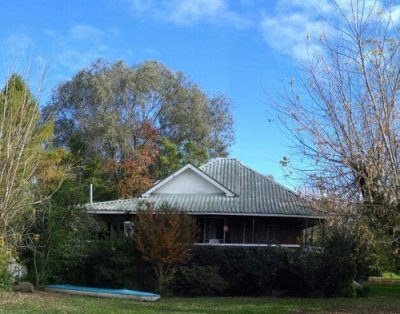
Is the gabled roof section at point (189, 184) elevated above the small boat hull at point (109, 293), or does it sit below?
above

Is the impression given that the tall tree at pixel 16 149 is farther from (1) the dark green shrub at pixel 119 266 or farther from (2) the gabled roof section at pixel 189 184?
(2) the gabled roof section at pixel 189 184

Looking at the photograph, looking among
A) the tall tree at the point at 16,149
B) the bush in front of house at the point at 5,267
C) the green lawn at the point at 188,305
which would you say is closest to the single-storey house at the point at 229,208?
the green lawn at the point at 188,305

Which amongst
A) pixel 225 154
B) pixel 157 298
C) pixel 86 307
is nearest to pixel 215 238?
pixel 157 298

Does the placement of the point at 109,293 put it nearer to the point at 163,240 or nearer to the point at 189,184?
the point at 163,240

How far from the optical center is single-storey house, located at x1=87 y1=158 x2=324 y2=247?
27531mm

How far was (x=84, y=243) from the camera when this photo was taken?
2417 centimetres

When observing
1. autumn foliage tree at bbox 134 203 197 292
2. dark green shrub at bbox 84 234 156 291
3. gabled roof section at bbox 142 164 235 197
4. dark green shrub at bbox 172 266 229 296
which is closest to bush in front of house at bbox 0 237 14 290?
dark green shrub at bbox 84 234 156 291

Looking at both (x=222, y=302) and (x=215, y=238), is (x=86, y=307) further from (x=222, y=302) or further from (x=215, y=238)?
(x=215, y=238)

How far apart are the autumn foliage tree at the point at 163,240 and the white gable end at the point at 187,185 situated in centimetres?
770

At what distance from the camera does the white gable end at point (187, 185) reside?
30.5 m

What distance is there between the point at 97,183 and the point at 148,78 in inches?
402

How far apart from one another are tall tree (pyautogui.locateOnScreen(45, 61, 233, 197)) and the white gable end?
48.8ft

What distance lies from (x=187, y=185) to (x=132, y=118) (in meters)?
19.3

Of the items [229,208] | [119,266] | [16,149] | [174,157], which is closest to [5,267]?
[16,149]
